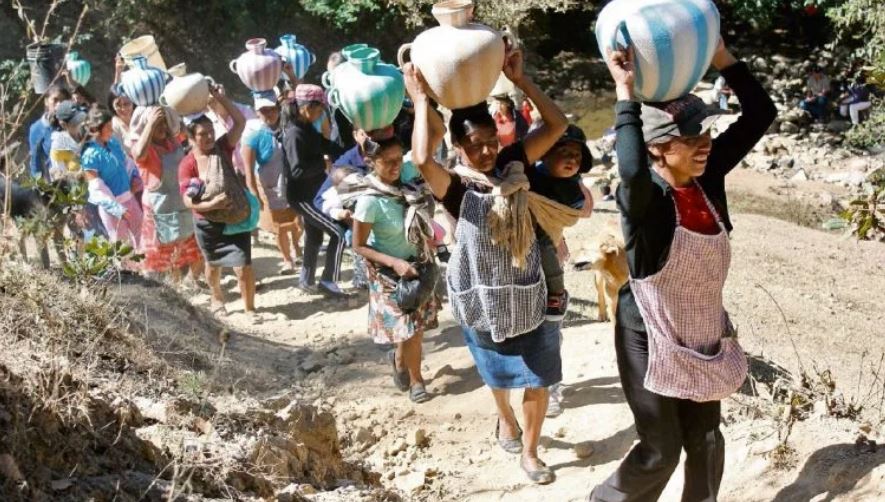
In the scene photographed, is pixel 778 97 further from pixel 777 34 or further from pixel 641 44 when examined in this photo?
pixel 641 44

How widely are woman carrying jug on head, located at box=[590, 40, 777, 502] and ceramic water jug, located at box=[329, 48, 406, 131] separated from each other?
2.49 metres

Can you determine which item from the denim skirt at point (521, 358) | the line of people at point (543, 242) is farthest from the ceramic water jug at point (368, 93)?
the denim skirt at point (521, 358)

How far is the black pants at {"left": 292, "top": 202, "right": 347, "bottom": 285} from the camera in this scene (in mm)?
8375

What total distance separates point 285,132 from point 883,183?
5.16 meters

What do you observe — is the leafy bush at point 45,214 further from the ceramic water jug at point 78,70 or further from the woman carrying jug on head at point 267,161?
the ceramic water jug at point 78,70

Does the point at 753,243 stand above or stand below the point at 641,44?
below

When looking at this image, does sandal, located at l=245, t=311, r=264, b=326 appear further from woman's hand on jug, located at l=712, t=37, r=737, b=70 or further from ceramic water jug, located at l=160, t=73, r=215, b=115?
woman's hand on jug, located at l=712, t=37, r=737, b=70

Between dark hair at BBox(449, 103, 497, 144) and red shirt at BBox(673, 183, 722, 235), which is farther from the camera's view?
dark hair at BBox(449, 103, 497, 144)

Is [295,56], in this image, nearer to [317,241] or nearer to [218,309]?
[317,241]

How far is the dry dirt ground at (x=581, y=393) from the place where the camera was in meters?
4.38

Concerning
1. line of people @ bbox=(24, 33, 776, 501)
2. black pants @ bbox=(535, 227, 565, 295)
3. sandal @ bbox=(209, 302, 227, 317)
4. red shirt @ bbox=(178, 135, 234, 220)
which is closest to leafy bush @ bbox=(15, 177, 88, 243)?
red shirt @ bbox=(178, 135, 234, 220)

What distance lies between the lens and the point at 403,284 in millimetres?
5871

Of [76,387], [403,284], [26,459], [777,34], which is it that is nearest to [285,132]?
[403,284]

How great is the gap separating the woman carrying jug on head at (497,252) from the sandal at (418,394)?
130 cm
